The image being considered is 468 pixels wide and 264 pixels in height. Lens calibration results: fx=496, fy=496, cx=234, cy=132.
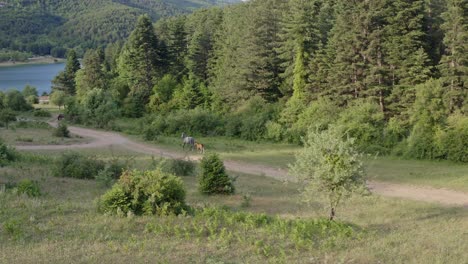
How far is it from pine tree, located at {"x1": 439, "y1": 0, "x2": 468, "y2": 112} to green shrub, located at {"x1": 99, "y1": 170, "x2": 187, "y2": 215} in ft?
76.5

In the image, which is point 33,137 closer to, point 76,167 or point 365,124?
point 76,167

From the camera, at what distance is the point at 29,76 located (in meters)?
114

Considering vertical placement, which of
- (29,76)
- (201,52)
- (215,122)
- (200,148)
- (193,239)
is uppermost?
(29,76)

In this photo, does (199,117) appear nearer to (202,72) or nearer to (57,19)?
(202,72)

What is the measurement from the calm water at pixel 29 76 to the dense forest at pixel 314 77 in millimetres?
42000

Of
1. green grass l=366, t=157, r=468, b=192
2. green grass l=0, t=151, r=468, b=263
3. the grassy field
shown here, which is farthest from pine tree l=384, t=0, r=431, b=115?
green grass l=0, t=151, r=468, b=263

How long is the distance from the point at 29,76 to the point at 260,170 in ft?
329

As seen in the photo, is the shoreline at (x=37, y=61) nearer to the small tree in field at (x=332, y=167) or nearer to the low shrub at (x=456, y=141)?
the low shrub at (x=456, y=141)

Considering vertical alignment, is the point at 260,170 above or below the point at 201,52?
below

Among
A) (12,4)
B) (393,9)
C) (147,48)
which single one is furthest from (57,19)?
(393,9)

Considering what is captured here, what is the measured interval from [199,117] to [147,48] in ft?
49.1

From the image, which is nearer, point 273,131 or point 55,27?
point 273,131

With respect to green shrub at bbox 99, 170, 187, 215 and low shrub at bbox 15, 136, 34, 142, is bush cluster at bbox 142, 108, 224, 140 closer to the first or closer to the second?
low shrub at bbox 15, 136, 34, 142

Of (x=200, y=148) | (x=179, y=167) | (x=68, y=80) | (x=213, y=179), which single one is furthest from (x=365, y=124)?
(x=68, y=80)
